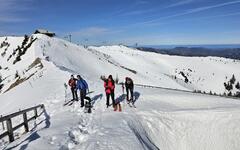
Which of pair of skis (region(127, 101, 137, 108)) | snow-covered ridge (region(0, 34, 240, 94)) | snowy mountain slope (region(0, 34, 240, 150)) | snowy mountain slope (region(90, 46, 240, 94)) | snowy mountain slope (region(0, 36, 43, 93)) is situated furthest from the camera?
snowy mountain slope (region(90, 46, 240, 94))

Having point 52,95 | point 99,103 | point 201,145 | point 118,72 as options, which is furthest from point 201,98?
point 118,72

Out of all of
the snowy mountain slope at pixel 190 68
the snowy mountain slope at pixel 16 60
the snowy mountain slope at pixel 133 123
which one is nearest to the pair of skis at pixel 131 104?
the snowy mountain slope at pixel 133 123

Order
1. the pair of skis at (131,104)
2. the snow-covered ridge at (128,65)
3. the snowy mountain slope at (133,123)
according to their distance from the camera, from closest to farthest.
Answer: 1. the snowy mountain slope at (133,123)
2. the pair of skis at (131,104)
3. the snow-covered ridge at (128,65)

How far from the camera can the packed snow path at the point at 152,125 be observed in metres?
14.0

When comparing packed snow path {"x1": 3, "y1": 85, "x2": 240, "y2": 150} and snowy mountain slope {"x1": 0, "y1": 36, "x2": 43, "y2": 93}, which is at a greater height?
snowy mountain slope {"x1": 0, "y1": 36, "x2": 43, "y2": 93}

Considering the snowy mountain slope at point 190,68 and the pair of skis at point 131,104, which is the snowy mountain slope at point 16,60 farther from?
the snowy mountain slope at point 190,68

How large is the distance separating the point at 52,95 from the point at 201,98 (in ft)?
41.4

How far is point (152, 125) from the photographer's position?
17.8m

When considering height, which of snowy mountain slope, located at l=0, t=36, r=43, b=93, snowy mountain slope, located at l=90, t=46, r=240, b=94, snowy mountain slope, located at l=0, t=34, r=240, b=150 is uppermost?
snowy mountain slope, located at l=0, t=36, r=43, b=93

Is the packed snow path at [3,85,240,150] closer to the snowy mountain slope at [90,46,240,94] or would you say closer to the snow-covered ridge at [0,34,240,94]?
the snow-covered ridge at [0,34,240,94]

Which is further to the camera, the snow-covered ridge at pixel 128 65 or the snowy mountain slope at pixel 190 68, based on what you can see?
the snowy mountain slope at pixel 190 68

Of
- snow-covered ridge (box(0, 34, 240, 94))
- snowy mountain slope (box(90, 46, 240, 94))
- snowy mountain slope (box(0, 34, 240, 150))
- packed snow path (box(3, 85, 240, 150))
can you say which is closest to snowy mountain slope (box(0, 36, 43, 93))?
snow-covered ridge (box(0, 34, 240, 94))

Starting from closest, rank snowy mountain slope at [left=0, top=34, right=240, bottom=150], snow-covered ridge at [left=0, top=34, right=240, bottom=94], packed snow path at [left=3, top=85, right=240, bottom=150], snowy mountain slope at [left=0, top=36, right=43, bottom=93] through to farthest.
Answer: snowy mountain slope at [left=0, top=34, right=240, bottom=150] → packed snow path at [left=3, top=85, right=240, bottom=150] → snowy mountain slope at [left=0, top=36, right=43, bottom=93] → snow-covered ridge at [left=0, top=34, right=240, bottom=94]

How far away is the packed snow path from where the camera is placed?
1401 cm
